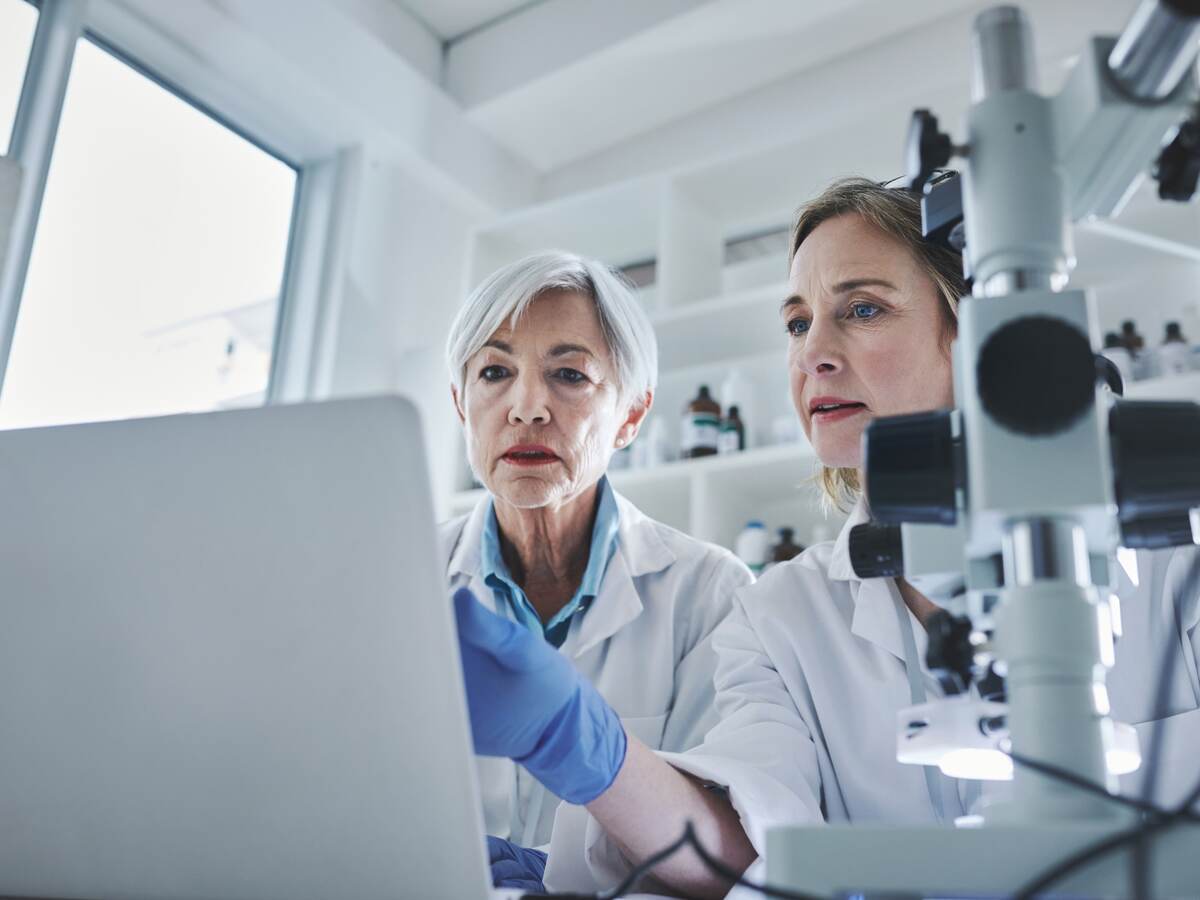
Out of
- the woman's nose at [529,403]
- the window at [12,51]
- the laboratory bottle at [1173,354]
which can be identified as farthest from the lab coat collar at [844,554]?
the window at [12,51]

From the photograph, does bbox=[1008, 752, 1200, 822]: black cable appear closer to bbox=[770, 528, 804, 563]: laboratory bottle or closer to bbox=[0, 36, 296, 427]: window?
bbox=[770, 528, 804, 563]: laboratory bottle

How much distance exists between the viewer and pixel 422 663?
0.49 meters

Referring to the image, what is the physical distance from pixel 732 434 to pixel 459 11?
1.58 m

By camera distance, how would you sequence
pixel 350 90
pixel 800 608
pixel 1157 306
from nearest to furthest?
pixel 800 608 → pixel 1157 306 → pixel 350 90

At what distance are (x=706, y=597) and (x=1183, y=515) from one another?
918 mm

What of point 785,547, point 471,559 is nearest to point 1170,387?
point 785,547

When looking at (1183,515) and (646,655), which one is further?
(646,655)

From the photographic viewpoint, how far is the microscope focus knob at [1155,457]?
0.49m

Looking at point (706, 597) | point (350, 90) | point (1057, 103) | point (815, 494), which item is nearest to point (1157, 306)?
point (815, 494)

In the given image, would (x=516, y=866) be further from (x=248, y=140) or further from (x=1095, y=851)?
(x=248, y=140)

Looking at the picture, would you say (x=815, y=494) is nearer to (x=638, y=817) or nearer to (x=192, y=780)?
(x=638, y=817)

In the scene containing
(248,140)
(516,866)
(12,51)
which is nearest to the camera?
(516,866)

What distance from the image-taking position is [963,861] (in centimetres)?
42

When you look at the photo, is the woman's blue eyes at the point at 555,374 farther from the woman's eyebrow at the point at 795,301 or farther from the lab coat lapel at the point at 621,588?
the woman's eyebrow at the point at 795,301
